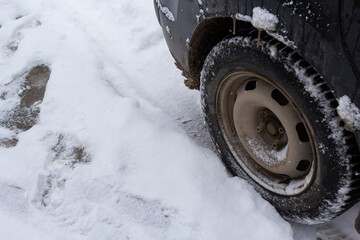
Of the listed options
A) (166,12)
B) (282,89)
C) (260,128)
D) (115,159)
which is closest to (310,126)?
(282,89)

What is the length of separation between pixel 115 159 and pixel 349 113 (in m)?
1.32

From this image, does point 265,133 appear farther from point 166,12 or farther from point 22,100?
point 22,100

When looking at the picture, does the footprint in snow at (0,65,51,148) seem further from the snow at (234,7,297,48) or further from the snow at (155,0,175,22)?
the snow at (234,7,297,48)

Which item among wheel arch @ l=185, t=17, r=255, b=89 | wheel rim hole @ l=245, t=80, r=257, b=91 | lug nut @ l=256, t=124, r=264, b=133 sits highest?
wheel arch @ l=185, t=17, r=255, b=89

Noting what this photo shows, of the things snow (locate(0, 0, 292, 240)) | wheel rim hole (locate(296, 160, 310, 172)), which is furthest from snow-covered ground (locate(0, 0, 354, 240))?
wheel rim hole (locate(296, 160, 310, 172))

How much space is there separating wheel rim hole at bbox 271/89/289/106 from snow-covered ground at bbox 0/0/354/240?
1.65 feet

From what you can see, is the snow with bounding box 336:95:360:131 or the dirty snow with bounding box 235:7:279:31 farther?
the dirty snow with bounding box 235:7:279:31

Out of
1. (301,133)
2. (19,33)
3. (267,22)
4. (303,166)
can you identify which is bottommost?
(19,33)

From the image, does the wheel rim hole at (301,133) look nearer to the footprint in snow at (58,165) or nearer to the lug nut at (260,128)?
the lug nut at (260,128)

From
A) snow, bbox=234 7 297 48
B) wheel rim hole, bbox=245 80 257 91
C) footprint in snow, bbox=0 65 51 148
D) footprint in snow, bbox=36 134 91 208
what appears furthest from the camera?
footprint in snow, bbox=0 65 51 148

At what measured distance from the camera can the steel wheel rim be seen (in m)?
1.46

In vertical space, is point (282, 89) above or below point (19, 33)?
above

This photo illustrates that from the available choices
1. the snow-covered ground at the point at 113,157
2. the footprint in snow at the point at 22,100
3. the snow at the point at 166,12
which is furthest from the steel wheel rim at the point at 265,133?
the footprint in snow at the point at 22,100

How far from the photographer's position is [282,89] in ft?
4.40
